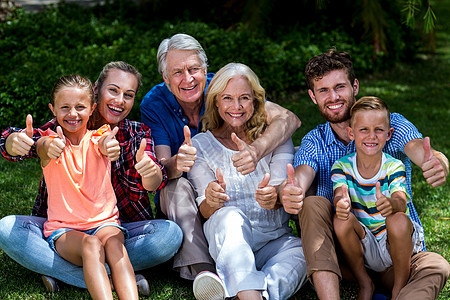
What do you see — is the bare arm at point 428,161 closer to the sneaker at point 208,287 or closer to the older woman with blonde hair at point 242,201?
the older woman with blonde hair at point 242,201

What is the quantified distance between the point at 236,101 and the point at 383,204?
3.78 feet

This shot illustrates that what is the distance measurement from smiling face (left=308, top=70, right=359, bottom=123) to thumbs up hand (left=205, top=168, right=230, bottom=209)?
2.72 ft

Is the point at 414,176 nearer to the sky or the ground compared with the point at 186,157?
nearer to the ground

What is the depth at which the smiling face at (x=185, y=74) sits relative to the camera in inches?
151

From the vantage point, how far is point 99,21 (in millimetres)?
8789

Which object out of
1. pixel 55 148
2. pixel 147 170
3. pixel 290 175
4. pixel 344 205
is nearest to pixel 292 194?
pixel 290 175

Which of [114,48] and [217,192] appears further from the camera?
[114,48]

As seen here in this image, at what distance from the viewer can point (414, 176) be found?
5.41 metres

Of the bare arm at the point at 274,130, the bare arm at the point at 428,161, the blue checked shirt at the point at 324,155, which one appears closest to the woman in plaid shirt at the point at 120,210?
the bare arm at the point at 274,130

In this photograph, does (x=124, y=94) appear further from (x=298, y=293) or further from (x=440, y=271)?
(x=440, y=271)

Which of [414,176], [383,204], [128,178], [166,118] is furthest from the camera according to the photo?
[414,176]

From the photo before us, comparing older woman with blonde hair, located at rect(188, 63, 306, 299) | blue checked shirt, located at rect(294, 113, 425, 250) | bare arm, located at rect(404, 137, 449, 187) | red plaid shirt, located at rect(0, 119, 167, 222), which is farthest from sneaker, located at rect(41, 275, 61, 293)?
bare arm, located at rect(404, 137, 449, 187)

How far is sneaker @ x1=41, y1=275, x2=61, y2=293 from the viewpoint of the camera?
11.0ft

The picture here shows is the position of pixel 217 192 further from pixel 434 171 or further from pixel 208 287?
pixel 434 171
